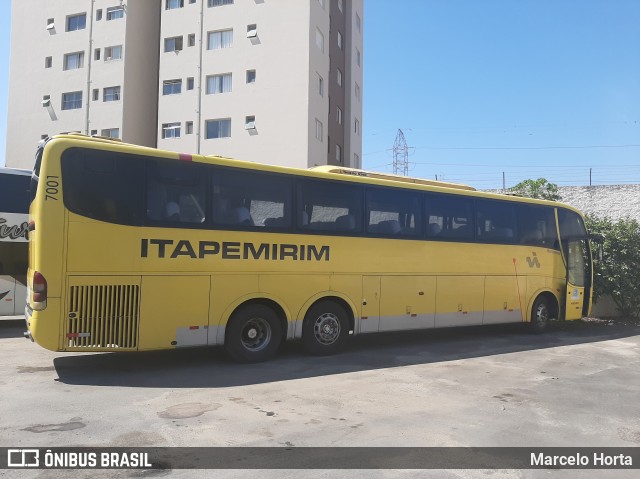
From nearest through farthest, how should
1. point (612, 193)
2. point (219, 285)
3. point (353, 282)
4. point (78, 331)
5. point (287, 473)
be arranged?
point (287, 473) → point (78, 331) → point (219, 285) → point (353, 282) → point (612, 193)

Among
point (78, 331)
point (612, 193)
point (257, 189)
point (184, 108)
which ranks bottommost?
point (78, 331)

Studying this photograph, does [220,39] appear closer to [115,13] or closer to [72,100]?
[115,13]

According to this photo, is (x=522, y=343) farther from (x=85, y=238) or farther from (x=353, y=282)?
(x=85, y=238)

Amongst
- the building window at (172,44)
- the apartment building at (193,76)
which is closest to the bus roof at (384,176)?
the apartment building at (193,76)

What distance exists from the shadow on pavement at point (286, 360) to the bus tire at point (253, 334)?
195 mm

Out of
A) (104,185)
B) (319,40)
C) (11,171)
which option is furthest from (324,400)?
(319,40)

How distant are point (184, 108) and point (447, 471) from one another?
31.6 metres

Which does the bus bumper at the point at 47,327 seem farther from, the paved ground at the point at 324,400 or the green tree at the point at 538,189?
the green tree at the point at 538,189

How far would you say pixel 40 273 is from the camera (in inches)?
269

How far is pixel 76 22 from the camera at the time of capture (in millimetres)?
36156

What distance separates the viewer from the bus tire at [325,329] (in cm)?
916

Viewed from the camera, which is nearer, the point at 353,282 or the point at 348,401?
the point at 348,401

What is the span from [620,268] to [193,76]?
2653cm

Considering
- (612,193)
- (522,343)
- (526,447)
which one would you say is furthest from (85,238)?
(612,193)
